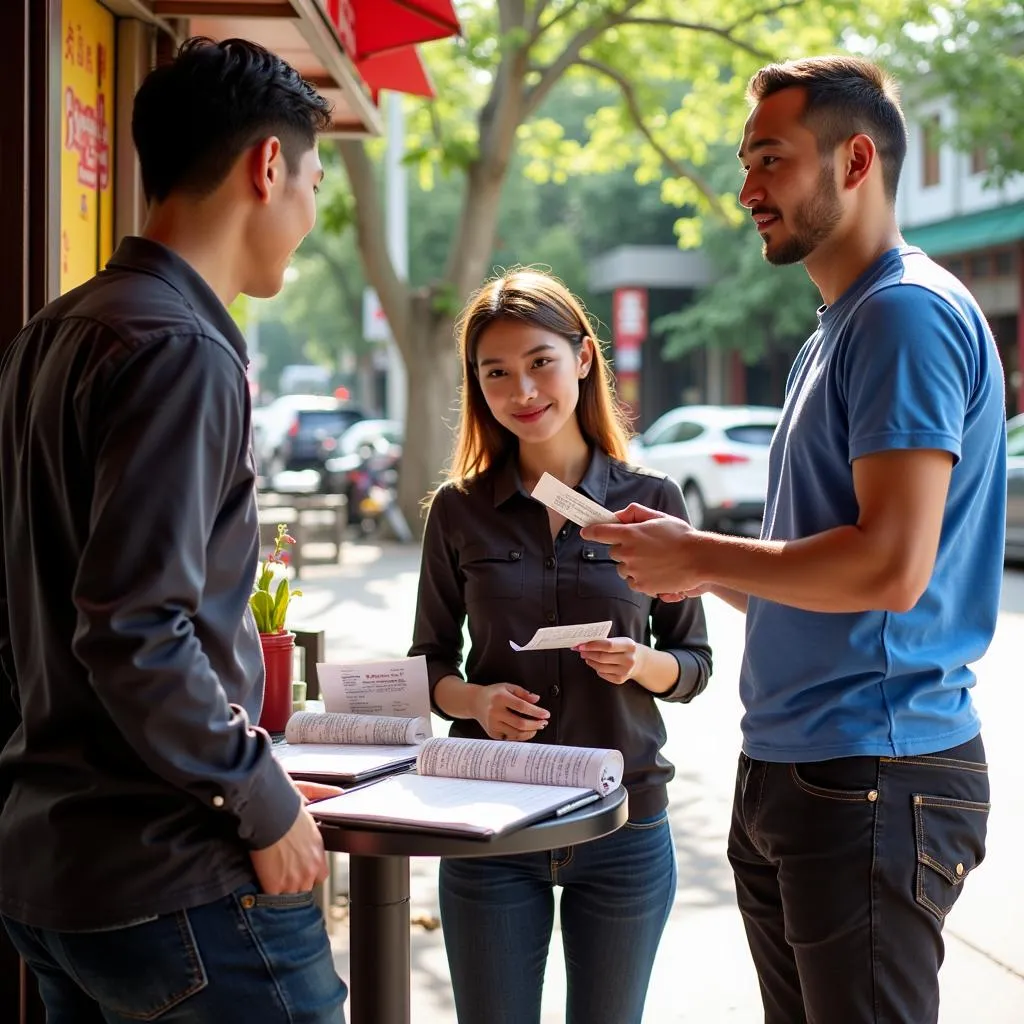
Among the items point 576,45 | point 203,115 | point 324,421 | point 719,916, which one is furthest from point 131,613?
point 324,421

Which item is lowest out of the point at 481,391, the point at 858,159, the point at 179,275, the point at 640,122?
the point at 481,391

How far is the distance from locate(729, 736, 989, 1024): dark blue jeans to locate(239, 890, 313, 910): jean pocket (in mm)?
870

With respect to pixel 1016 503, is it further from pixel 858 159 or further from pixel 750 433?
pixel 858 159

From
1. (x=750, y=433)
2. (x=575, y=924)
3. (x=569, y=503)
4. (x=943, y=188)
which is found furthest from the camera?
(x=943, y=188)

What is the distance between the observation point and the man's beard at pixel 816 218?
2436mm

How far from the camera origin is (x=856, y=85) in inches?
97.0

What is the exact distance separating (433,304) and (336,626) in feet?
20.5

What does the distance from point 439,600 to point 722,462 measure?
14182 millimetres

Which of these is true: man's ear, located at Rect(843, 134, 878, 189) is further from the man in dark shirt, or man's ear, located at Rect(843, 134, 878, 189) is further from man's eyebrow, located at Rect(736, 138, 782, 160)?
the man in dark shirt

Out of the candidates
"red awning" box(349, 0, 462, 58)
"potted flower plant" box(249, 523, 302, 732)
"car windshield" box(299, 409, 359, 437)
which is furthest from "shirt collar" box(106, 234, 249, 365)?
"car windshield" box(299, 409, 359, 437)

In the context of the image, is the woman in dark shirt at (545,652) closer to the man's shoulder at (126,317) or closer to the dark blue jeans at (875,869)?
the dark blue jeans at (875,869)

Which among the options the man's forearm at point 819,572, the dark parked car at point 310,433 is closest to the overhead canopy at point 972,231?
the dark parked car at point 310,433

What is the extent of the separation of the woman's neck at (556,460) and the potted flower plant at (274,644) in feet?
2.07

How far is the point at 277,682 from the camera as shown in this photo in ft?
10.1
